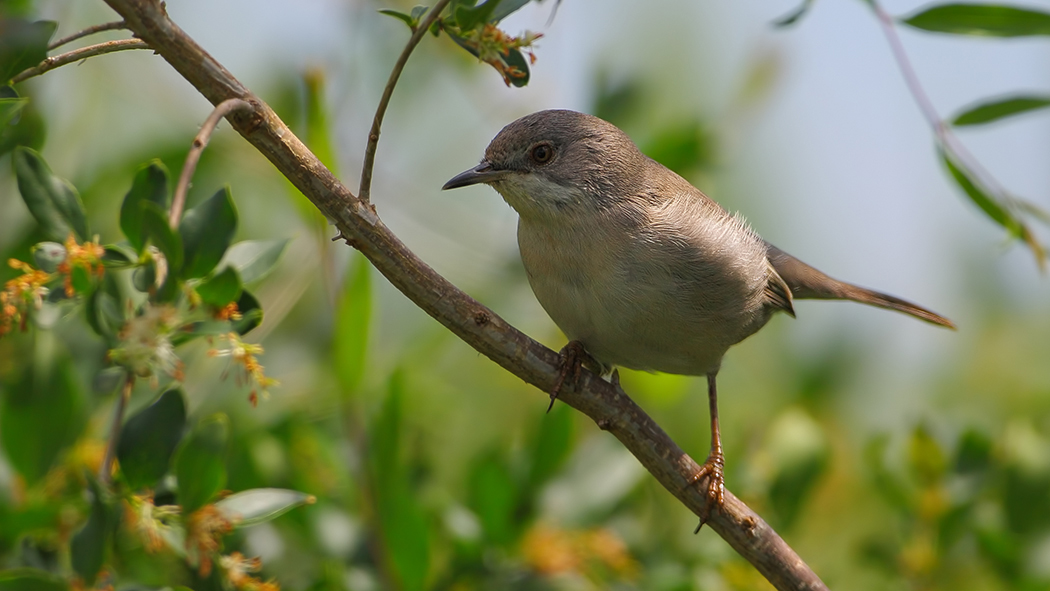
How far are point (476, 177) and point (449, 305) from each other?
1.47 meters

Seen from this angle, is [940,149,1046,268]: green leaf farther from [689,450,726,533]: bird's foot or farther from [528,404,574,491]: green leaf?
[528,404,574,491]: green leaf

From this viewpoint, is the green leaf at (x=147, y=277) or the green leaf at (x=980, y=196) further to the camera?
the green leaf at (x=980, y=196)

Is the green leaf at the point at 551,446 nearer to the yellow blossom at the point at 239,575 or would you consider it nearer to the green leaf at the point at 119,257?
the yellow blossom at the point at 239,575

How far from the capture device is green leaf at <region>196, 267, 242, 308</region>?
7.26ft

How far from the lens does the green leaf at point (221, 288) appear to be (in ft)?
7.26

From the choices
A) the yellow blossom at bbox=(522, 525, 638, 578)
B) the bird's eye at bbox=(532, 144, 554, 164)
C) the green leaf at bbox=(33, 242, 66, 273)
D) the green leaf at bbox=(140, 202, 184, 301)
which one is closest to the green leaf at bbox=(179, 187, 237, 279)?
the green leaf at bbox=(140, 202, 184, 301)

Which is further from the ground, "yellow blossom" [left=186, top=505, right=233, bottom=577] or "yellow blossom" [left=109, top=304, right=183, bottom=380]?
"yellow blossom" [left=109, top=304, right=183, bottom=380]

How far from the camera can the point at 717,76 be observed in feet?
19.0

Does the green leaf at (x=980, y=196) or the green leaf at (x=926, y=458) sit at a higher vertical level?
the green leaf at (x=980, y=196)

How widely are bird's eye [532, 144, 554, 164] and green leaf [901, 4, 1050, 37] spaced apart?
1460 millimetres

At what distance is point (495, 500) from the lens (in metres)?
3.34

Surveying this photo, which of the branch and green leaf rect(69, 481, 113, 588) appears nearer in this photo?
the branch

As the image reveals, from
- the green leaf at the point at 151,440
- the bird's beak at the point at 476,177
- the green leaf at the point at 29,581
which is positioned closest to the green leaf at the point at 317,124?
the bird's beak at the point at 476,177

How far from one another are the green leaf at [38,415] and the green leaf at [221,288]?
0.97m
